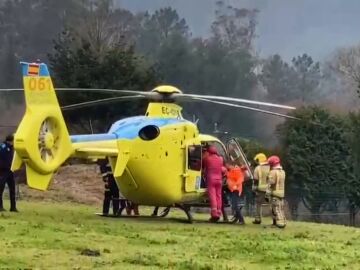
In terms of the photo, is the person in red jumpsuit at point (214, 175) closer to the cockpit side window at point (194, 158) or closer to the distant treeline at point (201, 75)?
the cockpit side window at point (194, 158)

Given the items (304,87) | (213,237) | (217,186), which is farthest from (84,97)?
(304,87)

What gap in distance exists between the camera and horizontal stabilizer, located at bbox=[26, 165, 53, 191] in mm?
16016

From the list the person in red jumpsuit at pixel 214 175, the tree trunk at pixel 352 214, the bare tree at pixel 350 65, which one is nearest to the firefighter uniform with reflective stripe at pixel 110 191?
the person in red jumpsuit at pixel 214 175

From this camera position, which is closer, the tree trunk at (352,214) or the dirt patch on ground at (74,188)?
the dirt patch on ground at (74,188)

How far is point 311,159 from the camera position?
36312 millimetres

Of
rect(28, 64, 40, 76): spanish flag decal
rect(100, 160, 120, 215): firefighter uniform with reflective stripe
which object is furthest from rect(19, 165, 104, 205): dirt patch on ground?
rect(28, 64, 40, 76): spanish flag decal

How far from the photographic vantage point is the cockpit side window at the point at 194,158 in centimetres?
1892

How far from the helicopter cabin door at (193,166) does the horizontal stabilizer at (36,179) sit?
11.9 ft

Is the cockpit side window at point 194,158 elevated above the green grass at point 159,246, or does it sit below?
above

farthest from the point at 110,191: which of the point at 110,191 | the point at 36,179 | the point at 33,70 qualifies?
the point at 33,70

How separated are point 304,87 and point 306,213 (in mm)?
59864

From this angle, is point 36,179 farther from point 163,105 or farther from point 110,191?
point 163,105

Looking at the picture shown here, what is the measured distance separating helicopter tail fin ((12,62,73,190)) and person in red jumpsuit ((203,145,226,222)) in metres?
3.68

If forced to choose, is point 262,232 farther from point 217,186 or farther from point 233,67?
point 233,67
